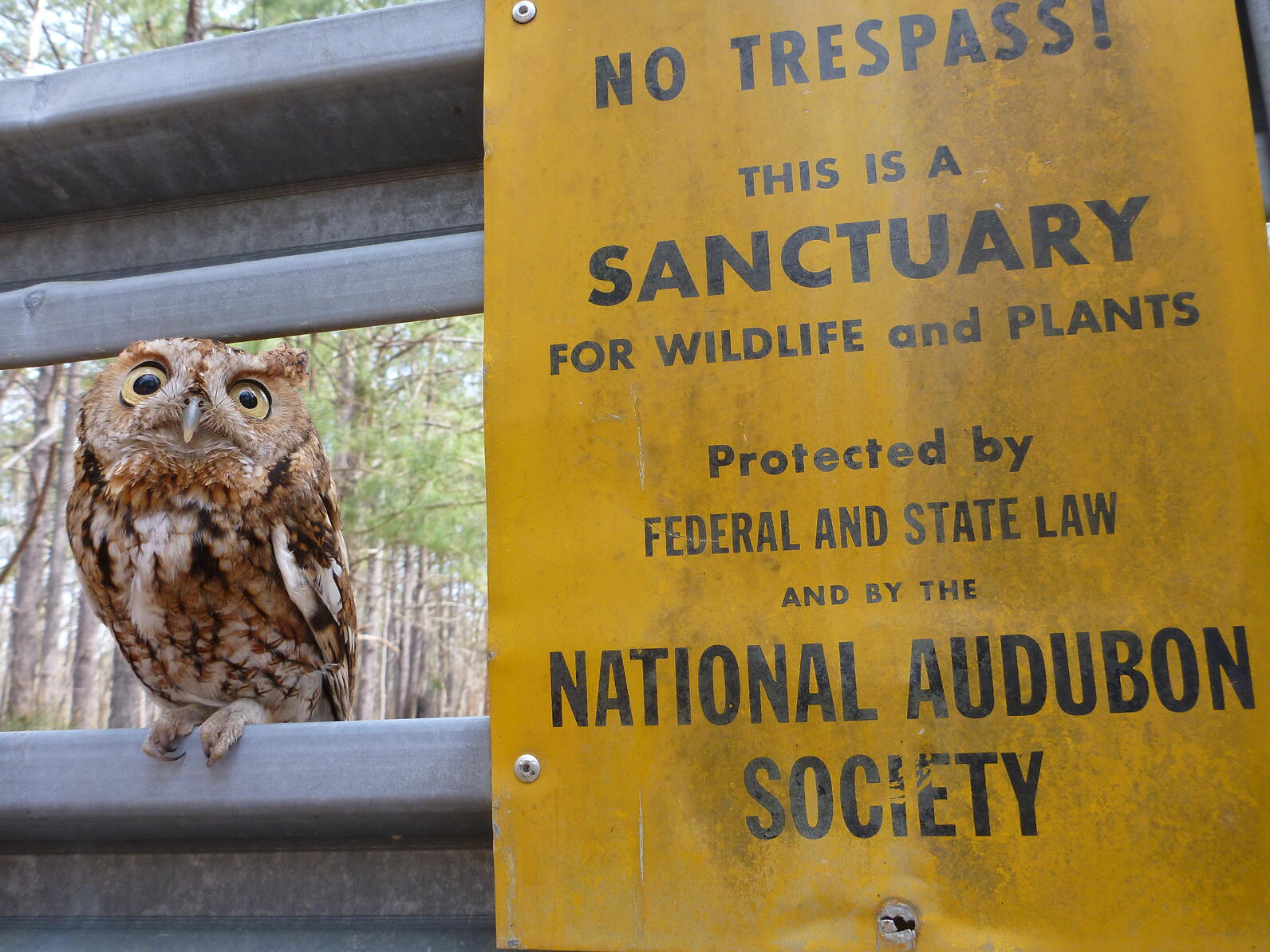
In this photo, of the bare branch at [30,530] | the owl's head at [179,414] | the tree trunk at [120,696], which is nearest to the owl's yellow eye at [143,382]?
the owl's head at [179,414]

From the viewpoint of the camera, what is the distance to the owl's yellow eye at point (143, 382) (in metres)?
1.79

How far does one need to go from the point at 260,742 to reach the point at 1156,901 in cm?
125

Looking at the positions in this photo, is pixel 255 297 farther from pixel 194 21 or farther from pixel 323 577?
pixel 194 21

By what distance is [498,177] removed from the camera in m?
1.36

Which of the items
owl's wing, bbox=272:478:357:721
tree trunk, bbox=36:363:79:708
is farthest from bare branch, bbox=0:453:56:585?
owl's wing, bbox=272:478:357:721

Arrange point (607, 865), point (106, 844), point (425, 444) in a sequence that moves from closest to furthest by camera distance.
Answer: point (607, 865) < point (106, 844) < point (425, 444)

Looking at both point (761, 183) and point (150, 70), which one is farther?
point (150, 70)

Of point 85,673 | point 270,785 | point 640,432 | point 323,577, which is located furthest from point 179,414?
point 85,673

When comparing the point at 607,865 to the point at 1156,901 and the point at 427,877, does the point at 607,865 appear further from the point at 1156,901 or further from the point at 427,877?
the point at 1156,901

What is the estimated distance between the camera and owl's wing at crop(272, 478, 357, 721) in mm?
1765

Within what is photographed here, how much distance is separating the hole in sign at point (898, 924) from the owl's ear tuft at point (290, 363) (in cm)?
169

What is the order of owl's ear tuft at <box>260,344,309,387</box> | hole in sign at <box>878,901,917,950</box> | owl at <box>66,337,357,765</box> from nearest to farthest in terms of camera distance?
1. hole in sign at <box>878,901,917,950</box>
2. owl at <box>66,337,357,765</box>
3. owl's ear tuft at <box>260,344,309,387</box>

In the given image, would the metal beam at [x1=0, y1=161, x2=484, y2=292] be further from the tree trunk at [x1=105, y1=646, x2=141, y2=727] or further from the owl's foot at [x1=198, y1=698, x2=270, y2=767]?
the tree trunk at [x1=105, y1=646, x2=141, y2=727]

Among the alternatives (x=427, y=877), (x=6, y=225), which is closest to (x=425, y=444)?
(x=6, y=225)
